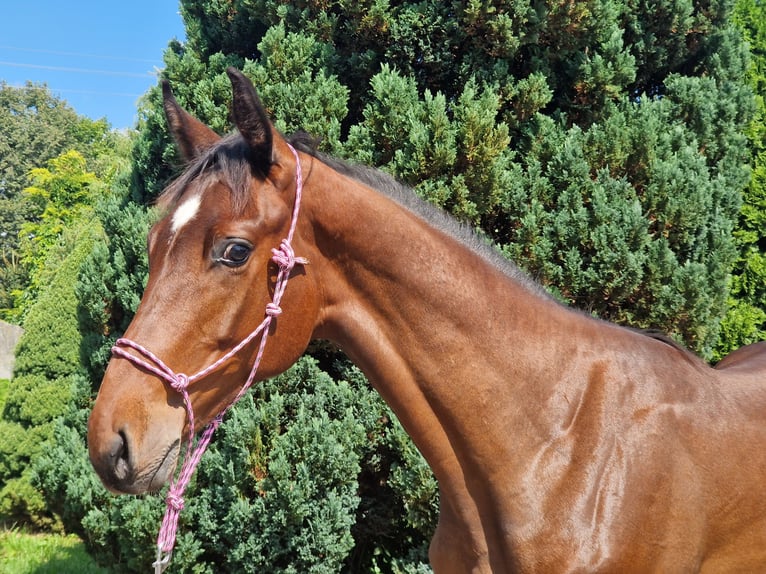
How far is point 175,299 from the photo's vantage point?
174 cm

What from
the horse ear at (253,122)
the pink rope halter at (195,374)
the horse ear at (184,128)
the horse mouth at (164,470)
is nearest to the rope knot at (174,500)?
the pink rope halter at (195,374)

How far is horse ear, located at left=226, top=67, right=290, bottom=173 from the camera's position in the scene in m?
1.76

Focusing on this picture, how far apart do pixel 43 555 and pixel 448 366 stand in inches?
219

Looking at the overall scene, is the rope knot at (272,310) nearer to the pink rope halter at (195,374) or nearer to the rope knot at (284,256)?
the pink rope halter at (195,374)

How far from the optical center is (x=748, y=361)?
9.08ft

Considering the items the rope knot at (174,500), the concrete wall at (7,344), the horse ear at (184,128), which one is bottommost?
the rope knot at (174,500)

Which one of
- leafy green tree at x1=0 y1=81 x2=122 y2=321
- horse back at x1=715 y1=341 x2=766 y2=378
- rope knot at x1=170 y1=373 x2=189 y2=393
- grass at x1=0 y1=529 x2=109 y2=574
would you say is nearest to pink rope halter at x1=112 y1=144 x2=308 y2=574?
rope knot at x1=170 y1=373 x2=189 y2=393

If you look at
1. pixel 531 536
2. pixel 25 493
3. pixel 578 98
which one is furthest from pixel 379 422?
pixel 25 493

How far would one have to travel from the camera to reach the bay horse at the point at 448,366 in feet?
5.84

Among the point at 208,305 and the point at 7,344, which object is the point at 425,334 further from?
the point at 7,344

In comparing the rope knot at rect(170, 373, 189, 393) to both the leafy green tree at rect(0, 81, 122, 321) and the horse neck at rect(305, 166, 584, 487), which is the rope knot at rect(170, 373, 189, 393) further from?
the leafy green tree at rect(0, 81, 122, 321)

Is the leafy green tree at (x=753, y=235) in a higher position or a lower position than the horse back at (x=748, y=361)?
higher

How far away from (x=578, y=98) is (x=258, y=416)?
10.7 ft

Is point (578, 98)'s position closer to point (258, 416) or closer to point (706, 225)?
point (706, 225)
